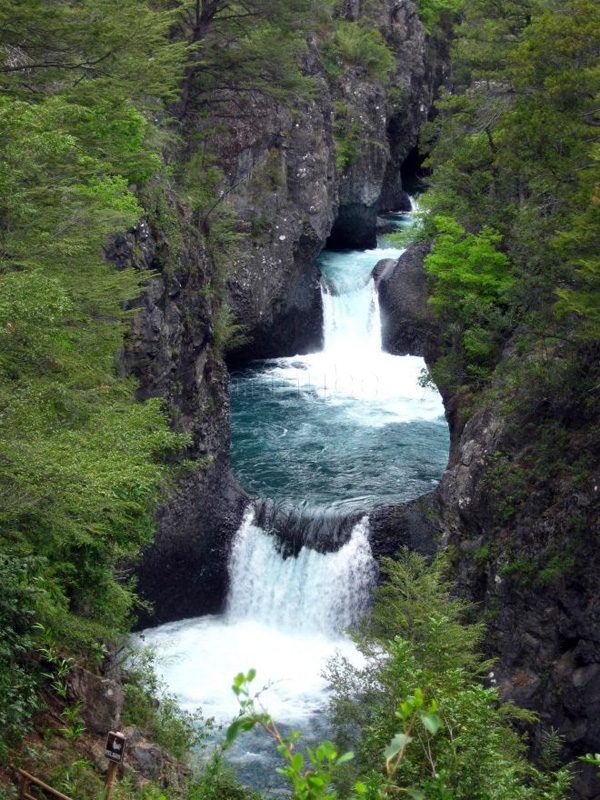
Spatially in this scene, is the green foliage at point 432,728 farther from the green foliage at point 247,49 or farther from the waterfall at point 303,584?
the green foliage at point 247,49

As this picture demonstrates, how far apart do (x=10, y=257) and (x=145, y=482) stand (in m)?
3.39

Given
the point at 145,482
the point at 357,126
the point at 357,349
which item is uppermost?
the point at 357,126

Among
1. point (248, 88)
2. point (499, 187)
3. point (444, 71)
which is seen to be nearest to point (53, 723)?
point (499, 187)

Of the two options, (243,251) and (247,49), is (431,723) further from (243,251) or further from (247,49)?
(243,251)

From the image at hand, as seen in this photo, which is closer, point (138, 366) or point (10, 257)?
point (10, 257)

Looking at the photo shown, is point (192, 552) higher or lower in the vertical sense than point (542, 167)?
lower

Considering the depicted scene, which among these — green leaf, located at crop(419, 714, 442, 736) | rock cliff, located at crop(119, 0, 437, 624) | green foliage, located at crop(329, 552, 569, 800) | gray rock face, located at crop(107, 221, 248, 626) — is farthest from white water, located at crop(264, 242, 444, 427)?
green leaf, located at crop(419, 714, 442, 736)

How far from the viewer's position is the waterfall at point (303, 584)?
18.9 meters

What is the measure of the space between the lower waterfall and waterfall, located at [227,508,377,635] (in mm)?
24

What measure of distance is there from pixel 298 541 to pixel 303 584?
3.30 feet

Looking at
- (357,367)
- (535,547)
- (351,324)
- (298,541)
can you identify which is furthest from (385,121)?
(535,547)

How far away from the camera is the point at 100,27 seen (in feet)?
42.7

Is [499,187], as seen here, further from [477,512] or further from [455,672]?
[455,672]

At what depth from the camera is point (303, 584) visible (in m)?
19.2
